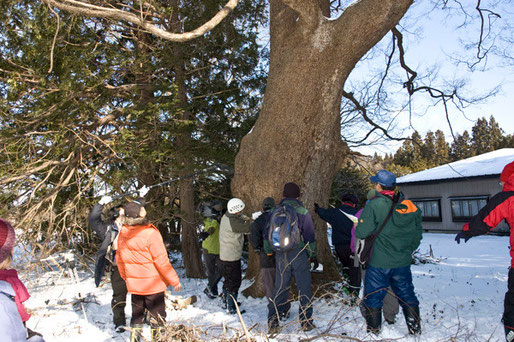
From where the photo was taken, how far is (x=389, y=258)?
4074 millimetres

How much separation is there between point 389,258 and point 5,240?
360cm

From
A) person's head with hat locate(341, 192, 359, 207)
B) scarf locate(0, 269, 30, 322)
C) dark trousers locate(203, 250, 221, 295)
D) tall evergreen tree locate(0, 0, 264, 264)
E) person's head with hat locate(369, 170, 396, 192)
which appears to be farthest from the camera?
tall evergreen tree locate(0, 0, 264, 264)

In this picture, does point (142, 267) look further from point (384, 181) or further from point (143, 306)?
point (384, 181)

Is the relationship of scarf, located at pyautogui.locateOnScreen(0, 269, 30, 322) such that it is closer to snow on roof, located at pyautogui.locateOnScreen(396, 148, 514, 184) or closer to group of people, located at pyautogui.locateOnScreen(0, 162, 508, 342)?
group of people, located at pyautogui.locateOnScreen(0, 162, 508, 342)

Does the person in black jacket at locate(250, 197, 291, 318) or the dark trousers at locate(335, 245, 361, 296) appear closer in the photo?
the person in black jacket at locate(250, 197, 291, 318)

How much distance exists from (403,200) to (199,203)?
7.15 m

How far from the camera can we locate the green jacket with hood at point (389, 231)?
13.4 feet

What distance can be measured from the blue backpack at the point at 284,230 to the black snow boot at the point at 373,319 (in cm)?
111

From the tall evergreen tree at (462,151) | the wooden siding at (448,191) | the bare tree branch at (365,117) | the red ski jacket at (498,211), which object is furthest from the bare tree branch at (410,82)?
the tall evergreen tree at (462,151)

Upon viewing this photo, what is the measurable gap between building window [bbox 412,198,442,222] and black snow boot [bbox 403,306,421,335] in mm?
19188

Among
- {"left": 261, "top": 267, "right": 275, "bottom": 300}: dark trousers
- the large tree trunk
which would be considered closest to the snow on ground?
{"left": 261, "top": 267, "right": 275, "bottom": 300}: dark trousers

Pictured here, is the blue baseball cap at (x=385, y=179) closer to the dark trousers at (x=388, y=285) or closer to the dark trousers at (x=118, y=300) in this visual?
the dark trousers at (x=388, y=285)

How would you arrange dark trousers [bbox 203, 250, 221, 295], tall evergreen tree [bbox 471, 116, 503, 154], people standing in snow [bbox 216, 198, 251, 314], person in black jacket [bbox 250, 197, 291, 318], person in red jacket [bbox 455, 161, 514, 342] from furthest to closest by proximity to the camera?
tall evergreen tree [bbox 471, 116, 503, 154]
dark trousers [bbox 203, 250, 221, 295]
people standing in snow [bbox 216, 198, 251, 314]
person in black jacket [bbox 250, 197, 291, 318]
person in red jacket [bbox 455, 161, 514, 342]

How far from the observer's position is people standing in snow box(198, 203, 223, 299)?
6770 mm
